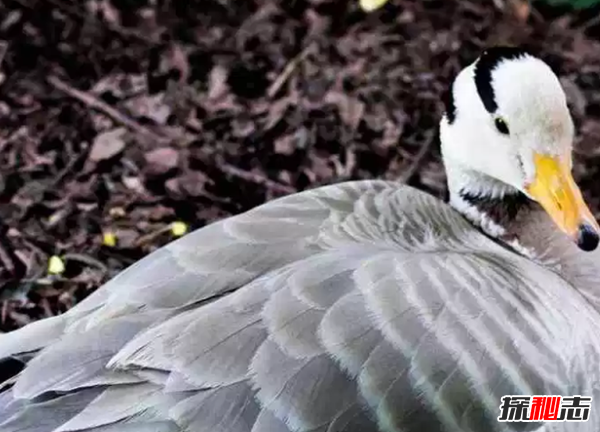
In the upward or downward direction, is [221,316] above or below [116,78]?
below

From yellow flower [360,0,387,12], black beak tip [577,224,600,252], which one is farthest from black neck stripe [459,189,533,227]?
yellow flower [360,0,387,12]

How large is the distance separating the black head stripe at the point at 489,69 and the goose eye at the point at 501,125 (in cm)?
2

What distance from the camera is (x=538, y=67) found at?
1.72 meters

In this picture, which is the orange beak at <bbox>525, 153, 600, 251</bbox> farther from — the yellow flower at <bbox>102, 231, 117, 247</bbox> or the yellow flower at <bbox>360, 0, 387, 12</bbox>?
the yellow flower at <bbox>360, 0, 387, 12</bbox>

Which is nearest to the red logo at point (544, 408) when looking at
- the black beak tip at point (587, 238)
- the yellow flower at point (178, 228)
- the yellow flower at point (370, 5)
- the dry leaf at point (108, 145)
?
the black beak tip at point (587, 238)

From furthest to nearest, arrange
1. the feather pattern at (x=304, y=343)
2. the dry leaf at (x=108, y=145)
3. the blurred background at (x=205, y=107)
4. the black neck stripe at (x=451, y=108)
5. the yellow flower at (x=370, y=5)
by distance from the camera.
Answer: the yellow flower at (x=370, y=5)
the dry leaf at (x=108, y=145)
the blurred background at (x=205, y=107)
the black neck stripe at (x=451, y=108)
the feather pattern at (x=304, y=343)

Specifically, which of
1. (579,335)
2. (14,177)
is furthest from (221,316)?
(14,177)

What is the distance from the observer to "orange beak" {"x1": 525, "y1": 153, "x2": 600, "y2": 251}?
1649mm

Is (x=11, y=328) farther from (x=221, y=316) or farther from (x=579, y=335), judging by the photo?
(x=579, y=335)

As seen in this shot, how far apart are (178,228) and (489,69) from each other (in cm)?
91

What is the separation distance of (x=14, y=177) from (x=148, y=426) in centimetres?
133

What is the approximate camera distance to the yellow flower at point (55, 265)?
2.29m

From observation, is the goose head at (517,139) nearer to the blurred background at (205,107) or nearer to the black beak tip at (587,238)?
the black beak tip at (587,238)

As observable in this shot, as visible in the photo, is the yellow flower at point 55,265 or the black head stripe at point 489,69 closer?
the black head stripe at point 489,69
